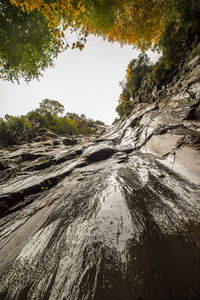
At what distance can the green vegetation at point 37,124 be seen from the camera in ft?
55.7

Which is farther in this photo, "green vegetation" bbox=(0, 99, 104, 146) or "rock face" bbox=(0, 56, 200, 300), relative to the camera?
"green vegetation" bbox=(0, 99, 104, 146)

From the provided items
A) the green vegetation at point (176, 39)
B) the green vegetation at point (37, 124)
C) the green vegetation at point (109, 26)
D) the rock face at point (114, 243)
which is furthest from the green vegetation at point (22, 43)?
the rock face at point (114, 243)

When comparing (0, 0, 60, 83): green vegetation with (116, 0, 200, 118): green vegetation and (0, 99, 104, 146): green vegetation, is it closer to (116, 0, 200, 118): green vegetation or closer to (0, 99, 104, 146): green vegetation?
(116, 0, 200, 118): green vegetation

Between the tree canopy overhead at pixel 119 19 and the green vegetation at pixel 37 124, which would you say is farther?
the green vegetation at pixel 37 124

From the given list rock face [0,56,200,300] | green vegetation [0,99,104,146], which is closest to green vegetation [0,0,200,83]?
rock face [0,56,200,300]

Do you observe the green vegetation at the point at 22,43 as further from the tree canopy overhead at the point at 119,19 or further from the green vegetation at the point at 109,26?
the tree canopy overhead at the point at 119,19

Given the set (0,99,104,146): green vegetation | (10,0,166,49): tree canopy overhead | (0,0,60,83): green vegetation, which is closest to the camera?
(10,0,166,49): tree canopy overhead

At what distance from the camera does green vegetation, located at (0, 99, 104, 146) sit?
16969mm

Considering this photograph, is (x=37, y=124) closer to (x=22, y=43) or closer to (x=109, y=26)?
(x=22, y=43)

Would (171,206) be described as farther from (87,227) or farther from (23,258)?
(23,258)

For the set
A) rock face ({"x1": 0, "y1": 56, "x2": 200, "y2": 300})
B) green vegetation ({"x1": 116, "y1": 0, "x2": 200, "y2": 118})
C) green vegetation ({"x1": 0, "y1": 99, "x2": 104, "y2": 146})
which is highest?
green vegetation ({"x1": 116, "y1": 0, "x2": 200, "y2": 118})

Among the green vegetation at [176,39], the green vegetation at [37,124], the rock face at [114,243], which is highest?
the green vegetation at [176,39]

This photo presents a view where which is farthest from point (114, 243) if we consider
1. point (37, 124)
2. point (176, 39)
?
point (37, 124)

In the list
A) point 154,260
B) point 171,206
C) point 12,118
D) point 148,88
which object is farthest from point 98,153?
point 12,118
